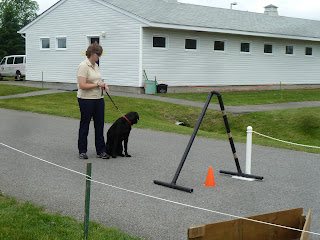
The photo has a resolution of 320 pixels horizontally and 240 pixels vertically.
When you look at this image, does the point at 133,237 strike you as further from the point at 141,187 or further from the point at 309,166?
the point at 309,166

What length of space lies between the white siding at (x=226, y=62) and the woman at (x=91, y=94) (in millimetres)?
15303

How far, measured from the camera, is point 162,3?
30.3m

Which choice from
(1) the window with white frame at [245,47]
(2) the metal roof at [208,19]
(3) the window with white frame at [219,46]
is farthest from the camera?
(1) the window with white frame at [245,47]

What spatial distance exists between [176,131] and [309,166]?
17.5 ft

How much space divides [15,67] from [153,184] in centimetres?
3259

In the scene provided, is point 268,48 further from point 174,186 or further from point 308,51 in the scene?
point 174,186

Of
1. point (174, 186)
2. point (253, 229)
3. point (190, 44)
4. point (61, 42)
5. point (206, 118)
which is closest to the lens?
point (253, 229)

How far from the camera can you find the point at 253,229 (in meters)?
4.86

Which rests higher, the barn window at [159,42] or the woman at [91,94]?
the barn window at [159,42]

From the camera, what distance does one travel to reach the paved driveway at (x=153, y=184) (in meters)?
5.97

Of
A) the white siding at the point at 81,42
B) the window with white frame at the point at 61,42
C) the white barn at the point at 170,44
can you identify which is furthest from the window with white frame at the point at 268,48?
the window with white frame at the point at 61,42

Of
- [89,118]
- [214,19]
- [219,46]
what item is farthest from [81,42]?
[89,118]

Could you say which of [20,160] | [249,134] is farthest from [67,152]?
[249,134]

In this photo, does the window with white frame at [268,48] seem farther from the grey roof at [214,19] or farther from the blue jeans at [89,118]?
the blue jeans at [89,118]
